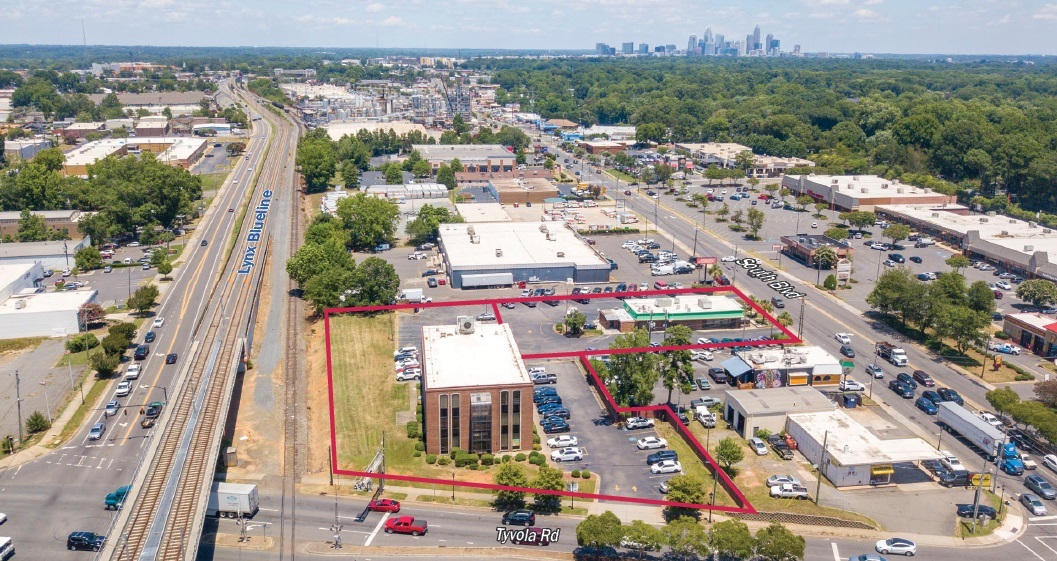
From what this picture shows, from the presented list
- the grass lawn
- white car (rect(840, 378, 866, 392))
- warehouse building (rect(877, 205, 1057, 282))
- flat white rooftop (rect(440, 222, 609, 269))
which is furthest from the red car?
warehouse building (rect(877, 205, 1057, 282))

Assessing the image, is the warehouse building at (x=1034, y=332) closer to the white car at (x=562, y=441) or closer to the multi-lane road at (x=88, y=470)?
the white car at (x=562, y=441)

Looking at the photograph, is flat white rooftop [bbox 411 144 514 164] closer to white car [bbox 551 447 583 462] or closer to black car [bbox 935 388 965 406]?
black car [bbox 935 388 965 406]

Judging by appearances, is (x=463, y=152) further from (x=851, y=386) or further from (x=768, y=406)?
(x=768, y=406)

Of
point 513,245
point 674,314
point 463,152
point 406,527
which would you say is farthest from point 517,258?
point 463,152

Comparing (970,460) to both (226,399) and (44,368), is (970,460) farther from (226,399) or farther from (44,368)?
(44,368)

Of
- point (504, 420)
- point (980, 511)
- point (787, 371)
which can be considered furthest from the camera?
point (787, 371)

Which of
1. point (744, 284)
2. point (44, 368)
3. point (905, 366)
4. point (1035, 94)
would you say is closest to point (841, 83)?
point (1035, 94)
